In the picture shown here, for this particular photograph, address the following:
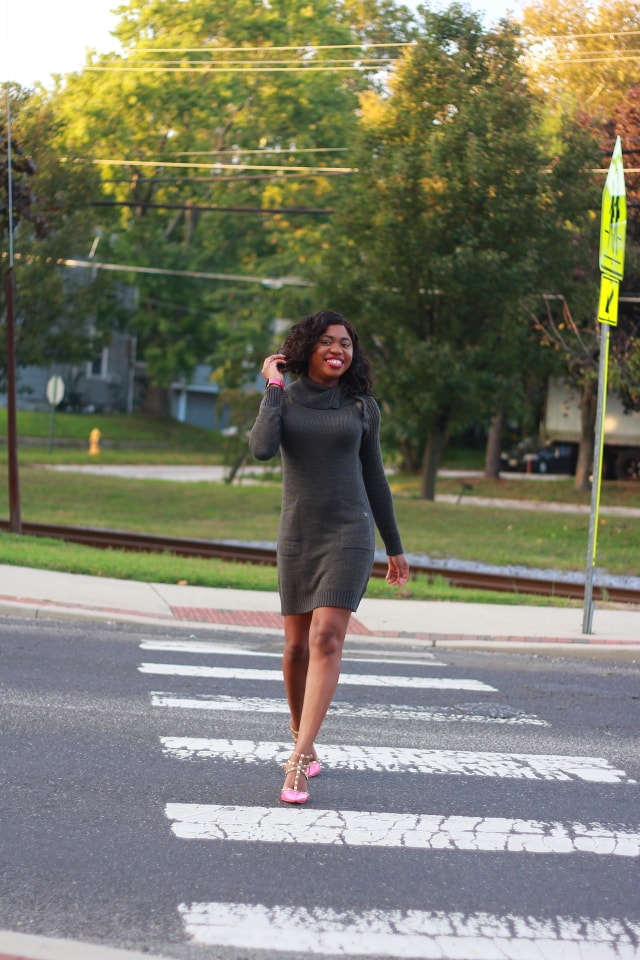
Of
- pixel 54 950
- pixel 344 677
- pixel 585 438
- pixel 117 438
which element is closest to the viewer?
pixel 54 950

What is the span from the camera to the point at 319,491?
5.53 m

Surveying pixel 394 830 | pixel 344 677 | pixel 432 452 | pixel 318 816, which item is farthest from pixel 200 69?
pixel 394 830

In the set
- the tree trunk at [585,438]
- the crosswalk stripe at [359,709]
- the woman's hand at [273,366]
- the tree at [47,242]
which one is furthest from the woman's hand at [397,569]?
the tree trunk at [585,438]

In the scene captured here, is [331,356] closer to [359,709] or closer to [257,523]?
[359,709]

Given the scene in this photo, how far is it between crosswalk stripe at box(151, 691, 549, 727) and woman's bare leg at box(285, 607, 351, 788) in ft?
6.13

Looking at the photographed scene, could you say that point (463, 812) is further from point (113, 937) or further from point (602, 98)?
point (602, 98)

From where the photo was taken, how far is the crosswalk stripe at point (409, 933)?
393 centimetres

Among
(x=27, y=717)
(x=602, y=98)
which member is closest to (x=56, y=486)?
(x=602, y=98)

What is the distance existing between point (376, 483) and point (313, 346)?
702mm

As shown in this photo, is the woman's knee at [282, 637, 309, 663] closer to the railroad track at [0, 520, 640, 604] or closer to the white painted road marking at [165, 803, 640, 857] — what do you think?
the white painted road marking at [165, 803, 640, 857]

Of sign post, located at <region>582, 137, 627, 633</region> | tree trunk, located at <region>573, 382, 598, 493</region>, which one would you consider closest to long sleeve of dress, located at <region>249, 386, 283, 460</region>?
sign post, located at <region>582, 137, 627, 633</region>

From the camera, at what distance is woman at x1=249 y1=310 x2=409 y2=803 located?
548 centimetres

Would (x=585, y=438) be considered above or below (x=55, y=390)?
below

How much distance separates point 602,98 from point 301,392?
22095 millimetres
